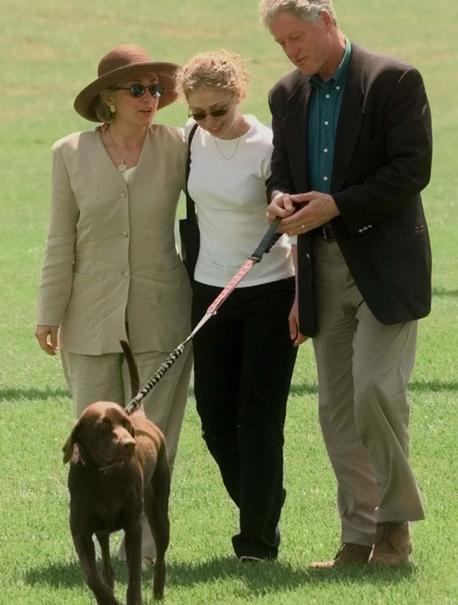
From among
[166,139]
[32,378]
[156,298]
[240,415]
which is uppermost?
[166,139]

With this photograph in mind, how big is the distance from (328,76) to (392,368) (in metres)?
1.19

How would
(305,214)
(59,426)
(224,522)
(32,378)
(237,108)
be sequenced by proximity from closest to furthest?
1. (305,214)
2. (237,108)
3. (224,522)
4. (59,426)
5. (32,378)

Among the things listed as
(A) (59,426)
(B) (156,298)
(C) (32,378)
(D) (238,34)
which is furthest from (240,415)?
(D) (238,34)

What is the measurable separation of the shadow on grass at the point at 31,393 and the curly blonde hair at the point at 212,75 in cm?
549

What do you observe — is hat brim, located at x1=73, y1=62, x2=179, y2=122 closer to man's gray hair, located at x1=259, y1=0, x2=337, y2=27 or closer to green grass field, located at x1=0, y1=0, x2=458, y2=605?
man's gray hair, located at x1=259, y1=0, x2=337, y2=27

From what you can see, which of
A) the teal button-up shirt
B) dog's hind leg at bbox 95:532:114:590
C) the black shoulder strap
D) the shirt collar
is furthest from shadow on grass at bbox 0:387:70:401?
the shirt collar

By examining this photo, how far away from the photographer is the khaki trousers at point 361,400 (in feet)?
21.9

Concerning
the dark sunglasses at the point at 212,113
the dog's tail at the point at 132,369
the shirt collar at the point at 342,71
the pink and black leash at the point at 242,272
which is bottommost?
the dog's tail at the point at 132,369

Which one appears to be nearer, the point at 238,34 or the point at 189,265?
the point at 189,265

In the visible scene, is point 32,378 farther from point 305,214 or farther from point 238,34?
point 238,34

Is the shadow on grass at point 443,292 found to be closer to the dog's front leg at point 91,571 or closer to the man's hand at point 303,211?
the man's hand at point 303,211

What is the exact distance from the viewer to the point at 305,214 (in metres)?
6.60

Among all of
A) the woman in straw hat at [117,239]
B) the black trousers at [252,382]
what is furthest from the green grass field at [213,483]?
the woman in straw hat at [117,239]

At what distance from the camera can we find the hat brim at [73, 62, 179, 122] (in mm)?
7180
